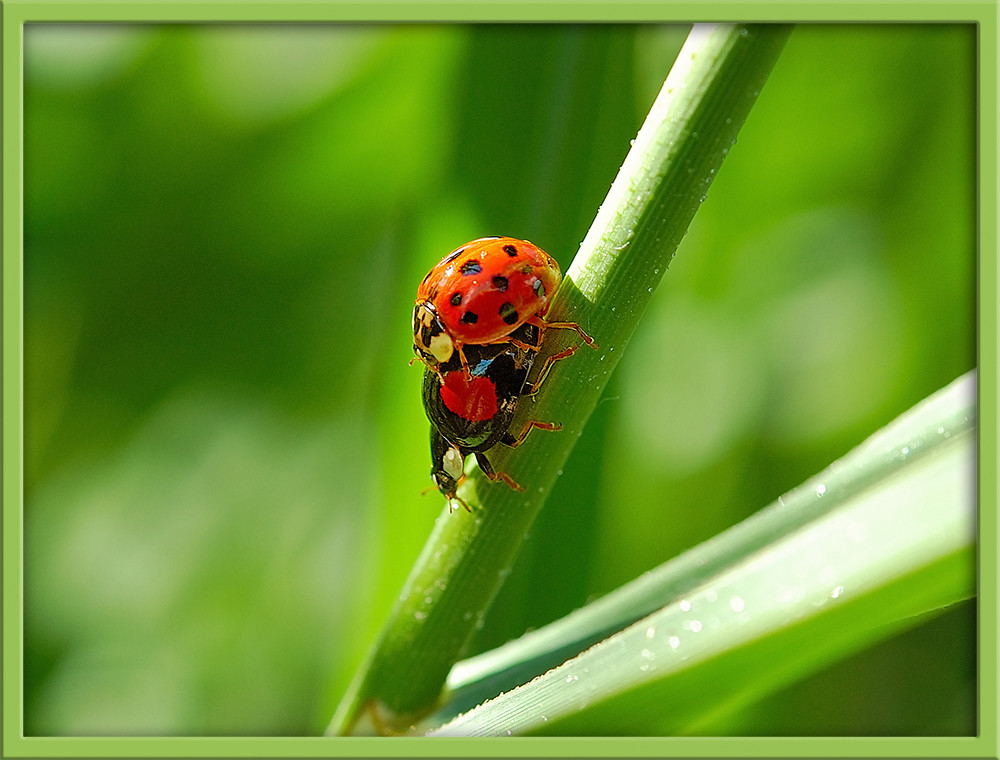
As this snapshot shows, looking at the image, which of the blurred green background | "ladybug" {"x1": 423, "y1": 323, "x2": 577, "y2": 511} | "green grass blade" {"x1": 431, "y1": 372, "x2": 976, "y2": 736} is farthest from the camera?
the blurred green background

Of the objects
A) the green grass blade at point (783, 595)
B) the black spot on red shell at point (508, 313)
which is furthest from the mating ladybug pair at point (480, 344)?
the green grass blade at point (783, 595)

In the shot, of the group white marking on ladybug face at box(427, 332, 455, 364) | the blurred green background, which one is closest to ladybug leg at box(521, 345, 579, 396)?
white marking on ladybug face at box(427, 332, 455, 364)

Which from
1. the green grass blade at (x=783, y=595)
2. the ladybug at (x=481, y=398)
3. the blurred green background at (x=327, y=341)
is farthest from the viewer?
the blurred green background at (x=327, y=341)

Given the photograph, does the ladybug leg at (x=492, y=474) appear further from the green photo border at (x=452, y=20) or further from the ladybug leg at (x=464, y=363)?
the green photo border at (x=452, y=20)

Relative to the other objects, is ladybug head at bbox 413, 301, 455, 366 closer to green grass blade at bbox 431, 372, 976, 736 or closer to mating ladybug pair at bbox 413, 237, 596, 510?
mating ladybug pair at bbox 413, 237, 596, 510

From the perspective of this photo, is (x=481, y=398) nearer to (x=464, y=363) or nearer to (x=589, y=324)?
(x=464, y=363)

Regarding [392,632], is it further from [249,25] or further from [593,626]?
[249,25]

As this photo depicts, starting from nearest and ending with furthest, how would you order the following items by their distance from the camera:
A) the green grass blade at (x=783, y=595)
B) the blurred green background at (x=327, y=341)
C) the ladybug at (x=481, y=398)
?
the green grass blade at (x=783, y=595)
the ladybug at (x=481, y=398)
the blurred green background at (x=327, y=341)

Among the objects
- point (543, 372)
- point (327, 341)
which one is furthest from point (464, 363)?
point (327, 341)
